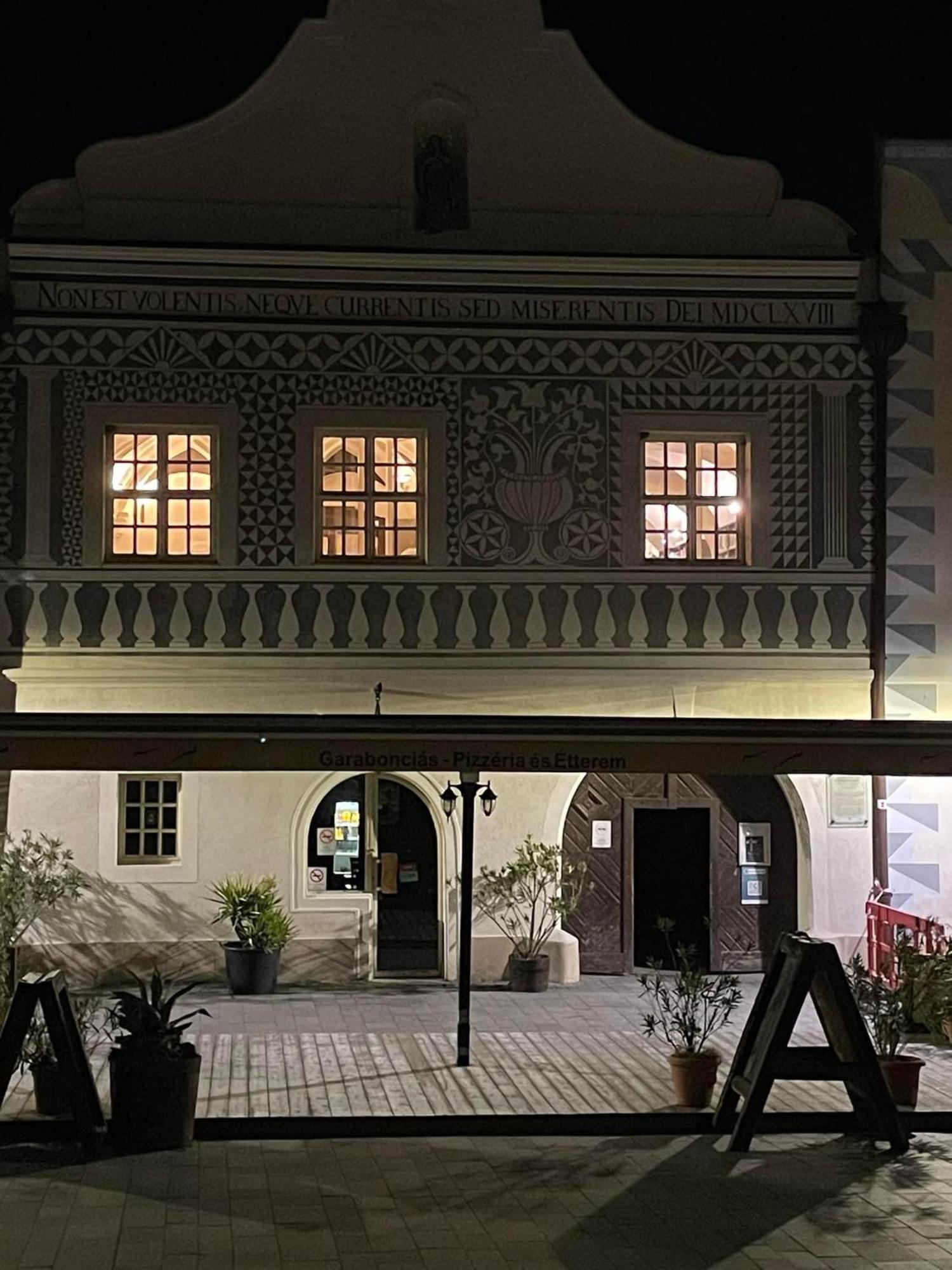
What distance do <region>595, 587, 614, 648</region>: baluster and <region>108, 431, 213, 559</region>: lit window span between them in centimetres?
382

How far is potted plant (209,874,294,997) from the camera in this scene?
17.8 metres

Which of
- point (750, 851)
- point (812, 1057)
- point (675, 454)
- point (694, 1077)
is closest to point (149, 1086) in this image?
point (694, 1077)

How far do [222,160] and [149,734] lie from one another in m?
6.70

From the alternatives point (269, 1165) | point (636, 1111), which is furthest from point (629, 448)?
point (269, 1165)

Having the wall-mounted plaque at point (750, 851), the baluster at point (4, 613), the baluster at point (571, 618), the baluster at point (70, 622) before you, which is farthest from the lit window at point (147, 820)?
the wall-mounted plaque at point (750, 851)

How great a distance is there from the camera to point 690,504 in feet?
58.3

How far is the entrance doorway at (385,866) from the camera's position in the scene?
18.9m

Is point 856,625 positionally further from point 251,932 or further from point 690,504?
point 251,932

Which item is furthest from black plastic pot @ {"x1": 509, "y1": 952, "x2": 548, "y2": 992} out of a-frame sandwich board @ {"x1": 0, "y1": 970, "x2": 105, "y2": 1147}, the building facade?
a-frame sandwich board @ {"x1": 0, "y1": 970, "x2": 105, "y2": 1147}

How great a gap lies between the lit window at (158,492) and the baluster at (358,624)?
149cm

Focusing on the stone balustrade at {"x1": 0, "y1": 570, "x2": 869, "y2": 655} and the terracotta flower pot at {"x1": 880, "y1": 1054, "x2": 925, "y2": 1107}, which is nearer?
the terracotta flower pot at {"x1": 880, "y1": 1054, "x2": 925, "y2": 1107}

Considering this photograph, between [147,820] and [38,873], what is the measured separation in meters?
1.27

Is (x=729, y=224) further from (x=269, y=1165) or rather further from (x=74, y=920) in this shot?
(x=269, y=1165)

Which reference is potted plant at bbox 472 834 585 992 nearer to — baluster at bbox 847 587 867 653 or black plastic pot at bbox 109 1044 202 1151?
baluster at bbox 847 587 867 653
